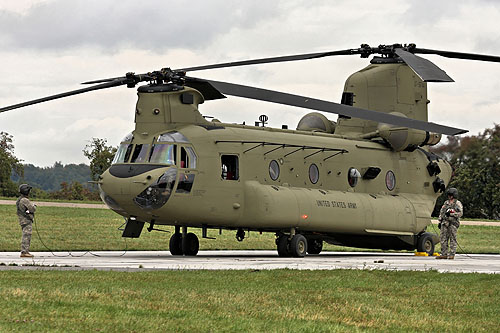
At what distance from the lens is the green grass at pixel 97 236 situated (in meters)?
32.3

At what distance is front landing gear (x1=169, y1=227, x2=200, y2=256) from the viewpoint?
2817cm

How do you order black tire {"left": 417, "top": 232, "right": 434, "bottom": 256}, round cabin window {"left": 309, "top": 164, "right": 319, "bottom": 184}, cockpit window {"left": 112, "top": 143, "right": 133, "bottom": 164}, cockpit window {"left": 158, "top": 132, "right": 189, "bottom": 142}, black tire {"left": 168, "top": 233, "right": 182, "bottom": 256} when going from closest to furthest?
cockpit window {"left": 158, "top": 132, "right": 189, "bottom": 142}, cockpit window {"left": 112, "top": 143, "right": 133, "bottom": 164}, black tire {"left": 168, "top": 233, "right": 182, "bottom": 256}, round cabin window {"left": 309, "top": 164, "right": 319, "bottom": 184}, black tire {"left": 417, "top": 232, "right": 434, "bottom": 256}

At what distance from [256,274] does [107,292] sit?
482 centimetres

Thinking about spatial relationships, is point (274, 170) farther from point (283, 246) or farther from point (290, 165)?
point (283, 246)

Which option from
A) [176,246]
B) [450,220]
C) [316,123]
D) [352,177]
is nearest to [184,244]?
[176,246]

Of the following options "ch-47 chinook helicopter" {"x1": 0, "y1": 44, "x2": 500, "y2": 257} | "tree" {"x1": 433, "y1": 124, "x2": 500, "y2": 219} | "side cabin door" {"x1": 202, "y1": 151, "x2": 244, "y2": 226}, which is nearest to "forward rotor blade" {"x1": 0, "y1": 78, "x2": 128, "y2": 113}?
"ch-47 chinook helicopter" {"x1": 0, "y1": 44, "x2": 500, "y2": 257}

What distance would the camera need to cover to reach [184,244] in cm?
2817

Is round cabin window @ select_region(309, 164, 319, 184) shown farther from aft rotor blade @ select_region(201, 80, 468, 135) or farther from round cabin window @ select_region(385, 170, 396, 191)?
aft rotor blade @ select_region(201, 80, 468, 135)

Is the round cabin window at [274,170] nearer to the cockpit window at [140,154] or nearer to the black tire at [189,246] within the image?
the black tire at [189,246]

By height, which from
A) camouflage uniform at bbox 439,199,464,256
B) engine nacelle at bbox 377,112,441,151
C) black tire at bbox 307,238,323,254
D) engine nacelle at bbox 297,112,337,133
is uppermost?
engine nacelle at bbox 297,112,337,133

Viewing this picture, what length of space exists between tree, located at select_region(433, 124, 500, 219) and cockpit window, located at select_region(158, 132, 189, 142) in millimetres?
30034

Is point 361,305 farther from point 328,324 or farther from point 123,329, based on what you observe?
point 123,329

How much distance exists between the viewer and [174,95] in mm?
26875

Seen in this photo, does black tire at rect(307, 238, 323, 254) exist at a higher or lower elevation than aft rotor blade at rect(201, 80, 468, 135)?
lower
